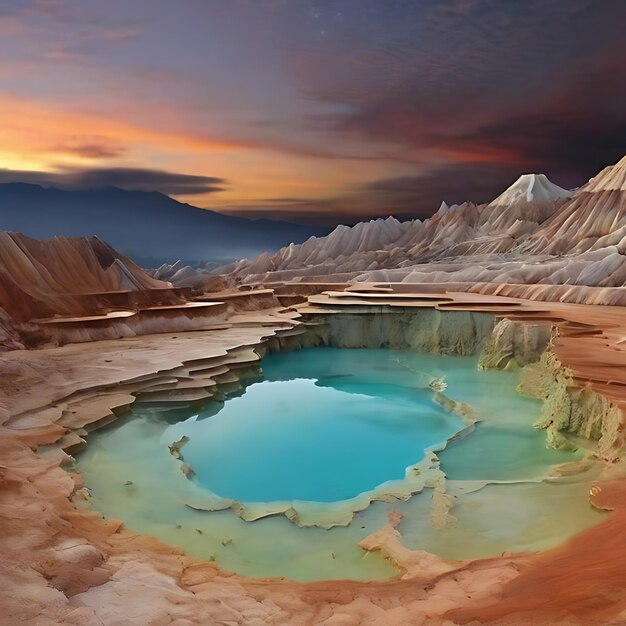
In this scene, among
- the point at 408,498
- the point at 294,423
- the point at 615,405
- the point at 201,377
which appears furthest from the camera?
the point at 201,377

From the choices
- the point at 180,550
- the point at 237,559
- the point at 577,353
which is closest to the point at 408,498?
the point at 237,559

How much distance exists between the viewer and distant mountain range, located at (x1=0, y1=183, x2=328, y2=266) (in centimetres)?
14838

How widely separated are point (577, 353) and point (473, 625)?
10009 millimetres

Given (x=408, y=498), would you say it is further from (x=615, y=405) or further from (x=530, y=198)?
(x=530, y=198)

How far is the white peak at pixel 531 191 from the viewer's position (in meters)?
83.7

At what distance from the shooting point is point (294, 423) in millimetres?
12125

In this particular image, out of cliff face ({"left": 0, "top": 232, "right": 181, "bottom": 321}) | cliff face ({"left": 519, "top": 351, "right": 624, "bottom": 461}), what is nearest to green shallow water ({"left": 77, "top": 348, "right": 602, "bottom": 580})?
cliff face ({"left": 519, "top": 351, "right": 624, "bottom": 461})

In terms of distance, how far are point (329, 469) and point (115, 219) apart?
178 m

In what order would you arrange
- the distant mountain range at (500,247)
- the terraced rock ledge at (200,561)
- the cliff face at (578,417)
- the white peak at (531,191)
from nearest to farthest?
the terraced rock ledge at (200,561) → the cliff face at (578,417) → the distant mountain range at (500,247) → the white peak at (531,191)

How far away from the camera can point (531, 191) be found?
8438 centimetres

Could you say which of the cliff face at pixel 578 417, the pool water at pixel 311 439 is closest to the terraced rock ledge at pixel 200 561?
the cliff face at pixel 578 417

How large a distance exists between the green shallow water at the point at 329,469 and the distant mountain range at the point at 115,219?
492 feet

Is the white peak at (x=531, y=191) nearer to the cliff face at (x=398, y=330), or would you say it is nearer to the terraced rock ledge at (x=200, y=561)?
the cliff face at (x=398, y=330)

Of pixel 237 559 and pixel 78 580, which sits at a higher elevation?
pixel 78 580
